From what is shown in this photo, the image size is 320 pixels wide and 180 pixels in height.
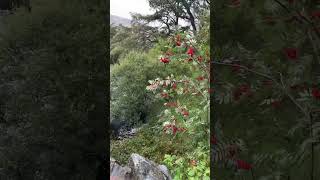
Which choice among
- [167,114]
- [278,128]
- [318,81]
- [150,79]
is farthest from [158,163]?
[318,81]

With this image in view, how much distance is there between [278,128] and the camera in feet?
6.80

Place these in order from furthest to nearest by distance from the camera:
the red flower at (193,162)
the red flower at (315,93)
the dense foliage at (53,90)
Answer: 1. the red flower at (193,162)
2. the dense foliage at (53,90)
3. the red flower at (315,93)

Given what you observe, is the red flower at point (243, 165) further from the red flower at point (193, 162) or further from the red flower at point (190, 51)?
the red flower at point (190, 51)

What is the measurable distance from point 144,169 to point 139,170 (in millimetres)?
34

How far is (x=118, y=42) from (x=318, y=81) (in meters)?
1.32

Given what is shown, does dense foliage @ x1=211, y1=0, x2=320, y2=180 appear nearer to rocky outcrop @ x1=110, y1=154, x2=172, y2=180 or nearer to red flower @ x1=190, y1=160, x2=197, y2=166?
red flower @ x1=190, y1=160, x2=197, y2=166

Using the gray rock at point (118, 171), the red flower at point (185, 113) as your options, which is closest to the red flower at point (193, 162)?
the red flower at point (185, 113)

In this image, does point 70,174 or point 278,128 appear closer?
point 278,128

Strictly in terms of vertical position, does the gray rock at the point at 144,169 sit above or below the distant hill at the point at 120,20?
below

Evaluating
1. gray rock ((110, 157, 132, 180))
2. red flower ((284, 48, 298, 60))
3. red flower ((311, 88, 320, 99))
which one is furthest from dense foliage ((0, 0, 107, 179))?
red flower ((311, 88, 320, 99))

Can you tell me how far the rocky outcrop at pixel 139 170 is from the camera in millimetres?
2830

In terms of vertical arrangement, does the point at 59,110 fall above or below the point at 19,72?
below

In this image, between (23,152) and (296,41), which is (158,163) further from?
(296,41)

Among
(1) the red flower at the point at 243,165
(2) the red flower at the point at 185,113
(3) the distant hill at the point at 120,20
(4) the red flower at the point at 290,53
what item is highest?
(3) the distant hill at the point at 120,20
